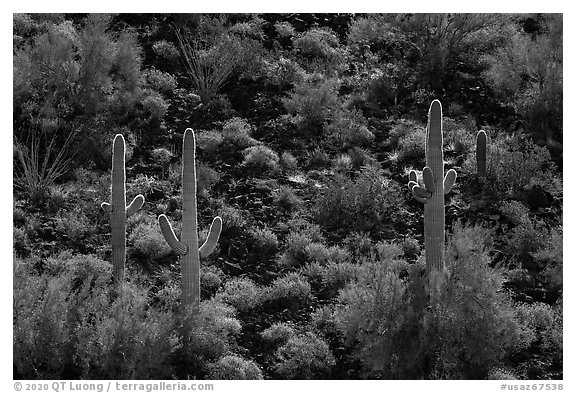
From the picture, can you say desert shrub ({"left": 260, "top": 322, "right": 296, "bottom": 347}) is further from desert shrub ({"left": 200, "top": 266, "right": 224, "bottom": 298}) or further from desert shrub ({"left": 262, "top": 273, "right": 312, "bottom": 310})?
desert shrub ({"left": 200, "top": 266, "right": 224, "bottom": 298})

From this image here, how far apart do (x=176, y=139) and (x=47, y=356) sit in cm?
911

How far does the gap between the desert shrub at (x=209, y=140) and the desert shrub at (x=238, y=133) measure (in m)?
0.14

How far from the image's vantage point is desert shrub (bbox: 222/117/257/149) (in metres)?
31.2

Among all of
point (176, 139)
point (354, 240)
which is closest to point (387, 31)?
point (176, 139)

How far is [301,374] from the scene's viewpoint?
2402 centimetres

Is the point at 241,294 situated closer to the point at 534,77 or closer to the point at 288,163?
the point at 288,163

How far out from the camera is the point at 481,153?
29.7m

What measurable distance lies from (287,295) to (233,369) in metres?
2.58

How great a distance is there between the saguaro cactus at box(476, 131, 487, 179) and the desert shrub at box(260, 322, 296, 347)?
6.16 m

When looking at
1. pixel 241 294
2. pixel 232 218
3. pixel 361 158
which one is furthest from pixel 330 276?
pixel 361 158

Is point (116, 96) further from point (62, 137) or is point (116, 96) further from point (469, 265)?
point (469, 265)

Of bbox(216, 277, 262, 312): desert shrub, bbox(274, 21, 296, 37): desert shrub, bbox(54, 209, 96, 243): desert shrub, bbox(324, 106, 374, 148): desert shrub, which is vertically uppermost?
bbox(274, 21, 296, 37): desert shrub

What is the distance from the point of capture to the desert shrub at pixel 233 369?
932 inches

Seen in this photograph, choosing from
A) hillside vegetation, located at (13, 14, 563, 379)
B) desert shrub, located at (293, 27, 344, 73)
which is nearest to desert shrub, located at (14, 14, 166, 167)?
hillside vegetation, located at (13, 14, 563, 379)
